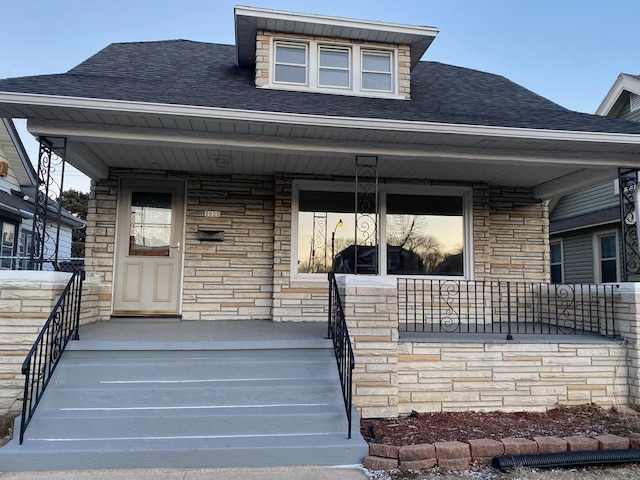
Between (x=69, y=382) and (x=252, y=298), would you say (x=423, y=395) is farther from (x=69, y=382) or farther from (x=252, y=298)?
(x=69, y=382)

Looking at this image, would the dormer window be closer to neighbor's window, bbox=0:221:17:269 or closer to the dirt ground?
the dirt ground

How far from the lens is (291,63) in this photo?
21.3ft

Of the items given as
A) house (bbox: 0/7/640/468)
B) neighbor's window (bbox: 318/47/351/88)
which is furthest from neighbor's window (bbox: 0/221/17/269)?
neighbor's window (bbox: 318/47/351/88)

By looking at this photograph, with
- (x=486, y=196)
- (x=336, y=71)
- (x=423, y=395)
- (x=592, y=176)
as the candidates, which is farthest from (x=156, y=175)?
(x=592, y=176)

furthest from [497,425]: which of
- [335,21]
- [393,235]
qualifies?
[335,21]

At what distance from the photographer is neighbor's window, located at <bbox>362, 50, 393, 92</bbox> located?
6668 mm

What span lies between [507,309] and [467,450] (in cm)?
351

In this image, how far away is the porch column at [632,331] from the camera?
191 inches

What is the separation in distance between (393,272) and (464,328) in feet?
4.52

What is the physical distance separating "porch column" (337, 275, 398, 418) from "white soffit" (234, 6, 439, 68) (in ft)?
13.2

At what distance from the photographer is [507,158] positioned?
540 centimetres

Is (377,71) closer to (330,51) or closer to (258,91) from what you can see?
(330,51)

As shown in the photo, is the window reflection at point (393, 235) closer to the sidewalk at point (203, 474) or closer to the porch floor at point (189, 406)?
the porch floor at point (189, 406)

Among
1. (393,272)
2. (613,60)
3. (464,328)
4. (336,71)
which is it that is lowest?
(464,328)
